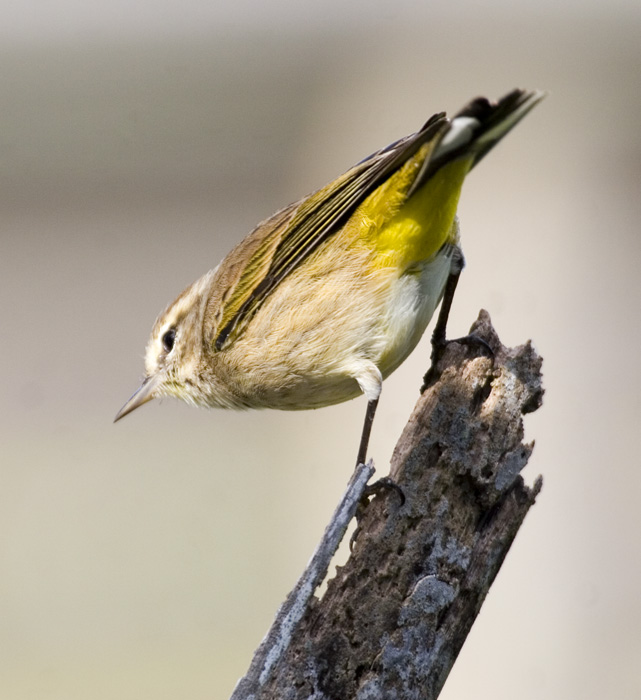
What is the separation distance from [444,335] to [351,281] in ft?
1.43

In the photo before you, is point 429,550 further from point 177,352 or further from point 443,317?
point 177,352

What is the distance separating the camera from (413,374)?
24.5 ft

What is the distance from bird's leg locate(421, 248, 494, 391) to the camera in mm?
3262

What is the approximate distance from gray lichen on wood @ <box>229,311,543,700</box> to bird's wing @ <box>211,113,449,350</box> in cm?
86

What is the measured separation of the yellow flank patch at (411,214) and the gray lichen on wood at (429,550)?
0.57 m

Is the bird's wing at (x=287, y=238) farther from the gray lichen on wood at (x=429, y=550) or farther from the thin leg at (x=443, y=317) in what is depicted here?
the gray lichen on wood at (x=429, y=550)

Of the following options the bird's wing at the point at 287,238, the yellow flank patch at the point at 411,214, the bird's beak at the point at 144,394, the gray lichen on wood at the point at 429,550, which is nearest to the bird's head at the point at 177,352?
the bird's beak at the point at 144,394

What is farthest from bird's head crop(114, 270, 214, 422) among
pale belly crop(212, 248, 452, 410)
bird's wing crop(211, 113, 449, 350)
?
pale belly crop(212, 248, 452, 410)

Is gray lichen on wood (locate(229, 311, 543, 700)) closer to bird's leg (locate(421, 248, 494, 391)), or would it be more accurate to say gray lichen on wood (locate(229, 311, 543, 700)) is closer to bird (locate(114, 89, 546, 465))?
bird's leg (locate(421, 248, 494, 391))

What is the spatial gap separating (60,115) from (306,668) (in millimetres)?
7202

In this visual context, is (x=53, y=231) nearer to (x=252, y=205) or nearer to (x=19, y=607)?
(x=252, y=205)

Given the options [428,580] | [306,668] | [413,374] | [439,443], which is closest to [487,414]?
[439,443]

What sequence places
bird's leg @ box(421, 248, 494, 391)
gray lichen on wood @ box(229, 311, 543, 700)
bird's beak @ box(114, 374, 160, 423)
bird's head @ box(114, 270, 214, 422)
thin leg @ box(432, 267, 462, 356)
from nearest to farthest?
gray lichen on wood @ box(229, 311, 543, 700) → bird's leg @ box(421, 248, 494, 391) → thin leg @ box(432, 267, 462, 356) → bird's head @ box(114, 270, 214, 422) → bird's beak @ box(114, 374, 160, 423)

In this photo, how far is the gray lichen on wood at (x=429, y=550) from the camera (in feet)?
8.29
